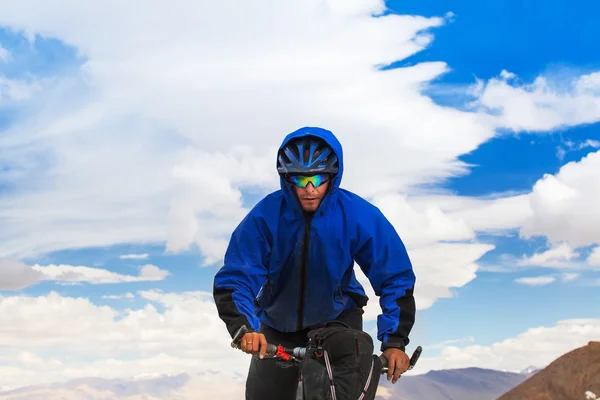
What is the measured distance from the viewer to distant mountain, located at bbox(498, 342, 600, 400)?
47.9 feet

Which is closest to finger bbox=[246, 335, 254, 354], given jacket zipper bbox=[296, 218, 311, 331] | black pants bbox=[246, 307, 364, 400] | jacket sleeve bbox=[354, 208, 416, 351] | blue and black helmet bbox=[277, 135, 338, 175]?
black pants bbox=[246, 307, 364, 400]

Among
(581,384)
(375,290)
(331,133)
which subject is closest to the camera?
(331,133)

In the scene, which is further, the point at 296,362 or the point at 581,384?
the point at 581,384

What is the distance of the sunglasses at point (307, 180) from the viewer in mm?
7004

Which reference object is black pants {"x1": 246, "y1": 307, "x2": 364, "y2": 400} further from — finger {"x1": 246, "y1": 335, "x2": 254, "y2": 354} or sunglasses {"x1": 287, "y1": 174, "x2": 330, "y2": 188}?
sunglasses {"x1": 287, "y1": 174, "x2": 330, "y2": 188}

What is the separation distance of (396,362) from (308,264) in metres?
1.26

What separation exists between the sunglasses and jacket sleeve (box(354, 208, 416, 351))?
71cm

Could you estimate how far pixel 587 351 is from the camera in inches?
597

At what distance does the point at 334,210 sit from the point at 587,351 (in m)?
9.73

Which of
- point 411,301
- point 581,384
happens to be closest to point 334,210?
point 411,301

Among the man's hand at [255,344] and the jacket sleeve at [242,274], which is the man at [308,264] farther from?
the man's hand at [255,344]

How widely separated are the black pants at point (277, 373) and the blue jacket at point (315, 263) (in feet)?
0.42

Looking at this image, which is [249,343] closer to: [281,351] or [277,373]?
[281,351]

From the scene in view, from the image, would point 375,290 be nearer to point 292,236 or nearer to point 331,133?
point 292,236
